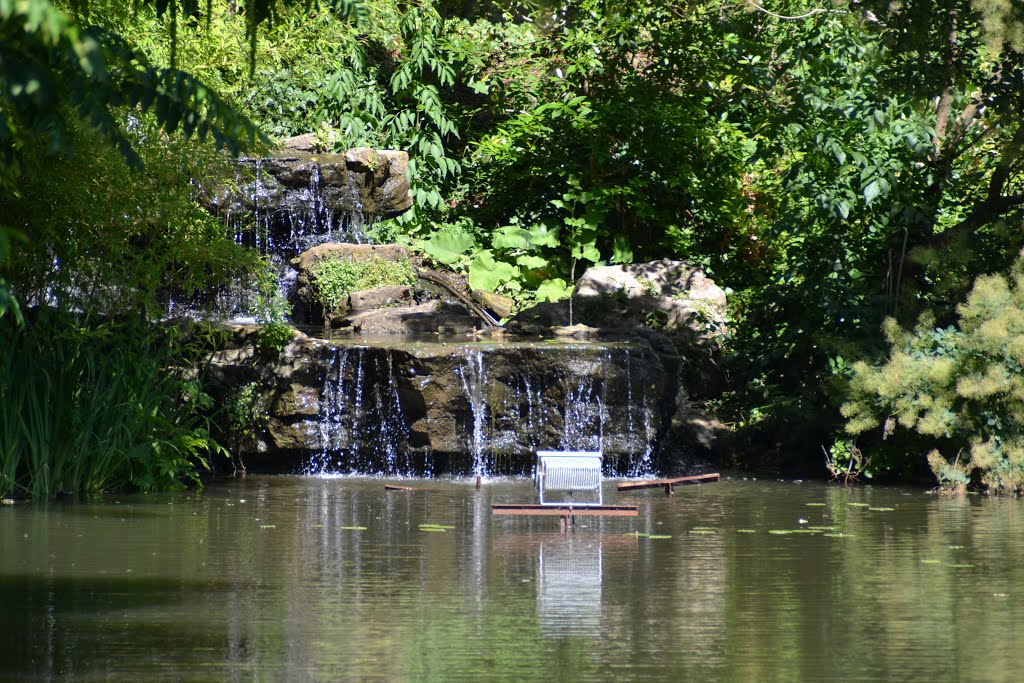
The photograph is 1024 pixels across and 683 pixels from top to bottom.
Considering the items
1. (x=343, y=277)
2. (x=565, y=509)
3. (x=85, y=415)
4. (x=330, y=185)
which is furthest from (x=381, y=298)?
(x=565, y=509)

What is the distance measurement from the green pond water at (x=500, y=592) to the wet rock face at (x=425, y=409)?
2480 mm

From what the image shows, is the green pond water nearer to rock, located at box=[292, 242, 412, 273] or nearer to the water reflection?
the water reflection

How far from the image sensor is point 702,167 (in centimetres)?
1991

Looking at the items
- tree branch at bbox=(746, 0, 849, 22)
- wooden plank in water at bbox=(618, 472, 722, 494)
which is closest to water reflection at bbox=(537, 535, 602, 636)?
wooden plank in water at bbox=(618, 472, 722, 494)

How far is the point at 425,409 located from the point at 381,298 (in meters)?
4.27

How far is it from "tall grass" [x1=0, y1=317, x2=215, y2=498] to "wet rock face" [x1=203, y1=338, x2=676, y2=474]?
1.66 meters

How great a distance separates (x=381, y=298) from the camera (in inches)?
699

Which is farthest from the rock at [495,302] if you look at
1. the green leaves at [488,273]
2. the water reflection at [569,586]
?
the water reflection at [569,586]

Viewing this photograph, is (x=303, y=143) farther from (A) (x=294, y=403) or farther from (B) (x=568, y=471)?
(B) (x=568, y=471)

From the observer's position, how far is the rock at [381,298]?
57.9 feet

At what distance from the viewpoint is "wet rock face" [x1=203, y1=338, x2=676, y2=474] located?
13.8 metres

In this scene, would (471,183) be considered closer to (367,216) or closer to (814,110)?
(367,216)

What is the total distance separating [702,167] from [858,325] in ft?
20.1

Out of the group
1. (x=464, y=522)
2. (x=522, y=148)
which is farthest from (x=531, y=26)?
(x=464, y=522)
